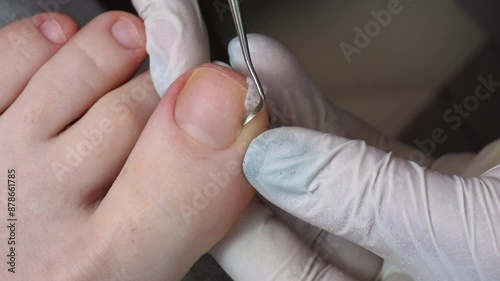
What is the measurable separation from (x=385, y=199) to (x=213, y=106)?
0.62ft

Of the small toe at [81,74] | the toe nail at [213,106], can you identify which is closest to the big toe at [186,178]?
the toe nail at [213,106]

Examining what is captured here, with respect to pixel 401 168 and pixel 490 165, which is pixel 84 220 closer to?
pixel 401 168

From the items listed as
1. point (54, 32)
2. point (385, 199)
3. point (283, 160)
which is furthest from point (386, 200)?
point (54, 32)

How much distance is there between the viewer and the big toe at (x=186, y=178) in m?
0.57

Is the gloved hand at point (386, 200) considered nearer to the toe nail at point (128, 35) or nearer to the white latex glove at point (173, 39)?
the white latex glove at point (173, 39)

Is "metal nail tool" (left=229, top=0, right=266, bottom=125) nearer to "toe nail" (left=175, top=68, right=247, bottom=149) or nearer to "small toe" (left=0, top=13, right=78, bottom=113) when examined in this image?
"toe nail" (left=175, top=68, right=247, bottom=149)

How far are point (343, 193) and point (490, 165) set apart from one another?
25 cm

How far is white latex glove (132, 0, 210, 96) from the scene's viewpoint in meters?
0.61

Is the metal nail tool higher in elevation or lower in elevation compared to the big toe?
higher

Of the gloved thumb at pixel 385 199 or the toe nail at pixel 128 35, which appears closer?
the gloved thumb at pixel 385 199

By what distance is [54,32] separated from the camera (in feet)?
2.44

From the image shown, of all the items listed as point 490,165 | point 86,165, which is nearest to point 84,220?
point 86,165

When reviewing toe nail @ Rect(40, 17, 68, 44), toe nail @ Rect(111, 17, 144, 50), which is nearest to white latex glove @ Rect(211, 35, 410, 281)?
toe nail @ Rect(111, 17, 144, 50)

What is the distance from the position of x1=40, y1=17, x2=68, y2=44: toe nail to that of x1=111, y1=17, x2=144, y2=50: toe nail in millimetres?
86
